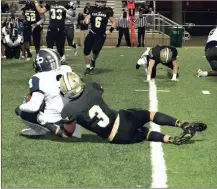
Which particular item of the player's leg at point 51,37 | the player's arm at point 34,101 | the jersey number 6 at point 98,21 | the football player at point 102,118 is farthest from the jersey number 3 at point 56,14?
the football player at point 102,118

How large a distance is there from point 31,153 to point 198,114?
3125 millimetres

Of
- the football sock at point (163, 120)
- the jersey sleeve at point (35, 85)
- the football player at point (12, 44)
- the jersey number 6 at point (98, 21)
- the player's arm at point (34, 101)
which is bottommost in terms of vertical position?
the football player at point (12, 44)

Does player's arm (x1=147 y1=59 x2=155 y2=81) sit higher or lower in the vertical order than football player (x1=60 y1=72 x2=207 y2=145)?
lower

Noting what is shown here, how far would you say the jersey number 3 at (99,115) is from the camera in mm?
6313

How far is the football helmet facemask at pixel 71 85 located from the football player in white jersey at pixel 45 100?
425 millimetres

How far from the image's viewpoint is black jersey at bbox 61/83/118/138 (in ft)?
20.6

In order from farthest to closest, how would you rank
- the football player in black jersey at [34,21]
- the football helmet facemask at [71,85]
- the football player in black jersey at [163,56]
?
the football player in black jersey at [34,21]
the football player in black jersey at [163,56]
the football helmet facemask at [71,85]

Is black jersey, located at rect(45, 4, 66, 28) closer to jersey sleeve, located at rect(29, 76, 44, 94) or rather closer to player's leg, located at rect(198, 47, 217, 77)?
player's leg, located at rect(198, 47, 217, 77)

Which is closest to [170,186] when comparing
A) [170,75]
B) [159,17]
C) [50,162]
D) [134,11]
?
[50,162]

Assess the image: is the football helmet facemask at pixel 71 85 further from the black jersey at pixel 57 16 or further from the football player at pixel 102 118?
the black jersey at pixel 57 16

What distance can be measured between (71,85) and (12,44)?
10671mm

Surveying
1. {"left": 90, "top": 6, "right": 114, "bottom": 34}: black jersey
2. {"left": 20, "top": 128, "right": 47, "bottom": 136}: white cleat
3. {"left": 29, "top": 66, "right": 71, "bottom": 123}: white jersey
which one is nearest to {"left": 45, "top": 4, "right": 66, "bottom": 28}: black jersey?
{"left": 90, "top": 6, "right": 114, "bottom": 34}: black jersey

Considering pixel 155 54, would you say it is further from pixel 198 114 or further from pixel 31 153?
pixel 31 153

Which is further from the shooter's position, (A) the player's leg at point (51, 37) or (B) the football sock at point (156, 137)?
(A) the player's leg at point (51, 37)
